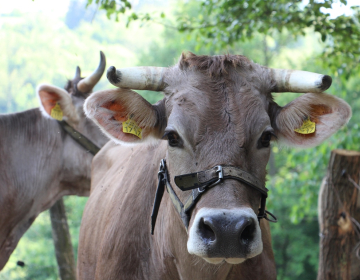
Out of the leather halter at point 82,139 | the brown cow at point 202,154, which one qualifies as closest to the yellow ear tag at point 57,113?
the leather halter at point 82,139

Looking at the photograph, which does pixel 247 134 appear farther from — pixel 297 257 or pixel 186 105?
pixel 297 257

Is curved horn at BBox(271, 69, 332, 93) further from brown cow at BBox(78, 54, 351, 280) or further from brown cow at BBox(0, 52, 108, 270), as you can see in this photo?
→ brown cow at BBox(0, 52, 108, 270)

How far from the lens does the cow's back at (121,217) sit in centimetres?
302

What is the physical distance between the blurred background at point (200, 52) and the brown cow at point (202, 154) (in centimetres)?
47

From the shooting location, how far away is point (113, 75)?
2.64 metres

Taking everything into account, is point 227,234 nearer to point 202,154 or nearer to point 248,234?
point 248,234

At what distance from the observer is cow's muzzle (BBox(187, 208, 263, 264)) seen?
211cm

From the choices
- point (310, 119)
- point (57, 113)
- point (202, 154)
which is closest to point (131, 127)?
point (202, 154)

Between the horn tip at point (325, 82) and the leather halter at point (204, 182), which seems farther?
the horn tip at point (325, 82)

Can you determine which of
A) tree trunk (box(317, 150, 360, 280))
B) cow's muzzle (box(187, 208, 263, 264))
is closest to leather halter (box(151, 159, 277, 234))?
cow's muzzle (box(187, 208, 263, 264))

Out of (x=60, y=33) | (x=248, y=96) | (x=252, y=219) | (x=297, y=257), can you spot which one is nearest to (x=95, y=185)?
(x=248, y=96)

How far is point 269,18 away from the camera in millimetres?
5156

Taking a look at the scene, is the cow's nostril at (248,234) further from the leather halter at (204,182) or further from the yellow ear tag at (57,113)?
the yellow ear tag at (57,113)

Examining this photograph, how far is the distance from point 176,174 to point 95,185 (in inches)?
87.6
